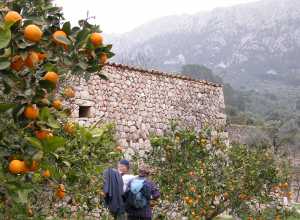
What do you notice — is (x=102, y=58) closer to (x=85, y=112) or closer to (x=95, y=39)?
(x=95, y=39)

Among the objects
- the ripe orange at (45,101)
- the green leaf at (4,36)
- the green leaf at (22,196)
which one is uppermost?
the green leaf at (4,36)

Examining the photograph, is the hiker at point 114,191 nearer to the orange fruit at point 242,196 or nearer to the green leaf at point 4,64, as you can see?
the orange fruit at point 242,196

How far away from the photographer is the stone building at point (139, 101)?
31.2 feet

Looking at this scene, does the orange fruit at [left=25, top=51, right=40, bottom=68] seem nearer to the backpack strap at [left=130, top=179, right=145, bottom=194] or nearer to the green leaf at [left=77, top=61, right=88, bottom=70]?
the green leaf at [left=77, top=61, right=88, bottom=70]

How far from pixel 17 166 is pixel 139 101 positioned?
8.75 m

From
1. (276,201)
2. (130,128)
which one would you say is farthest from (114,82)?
(276,201)

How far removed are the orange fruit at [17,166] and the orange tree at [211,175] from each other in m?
4.25

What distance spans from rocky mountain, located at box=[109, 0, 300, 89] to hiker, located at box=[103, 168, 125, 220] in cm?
4561

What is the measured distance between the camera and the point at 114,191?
5230 mm

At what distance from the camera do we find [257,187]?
6.49 m

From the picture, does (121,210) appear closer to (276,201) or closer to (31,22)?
(276,201)

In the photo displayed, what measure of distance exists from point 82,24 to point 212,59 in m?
69.1

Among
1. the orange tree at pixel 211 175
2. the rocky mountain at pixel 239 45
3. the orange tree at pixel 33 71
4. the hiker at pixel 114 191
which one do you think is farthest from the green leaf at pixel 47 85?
the rocky mountain at pixel 239 45

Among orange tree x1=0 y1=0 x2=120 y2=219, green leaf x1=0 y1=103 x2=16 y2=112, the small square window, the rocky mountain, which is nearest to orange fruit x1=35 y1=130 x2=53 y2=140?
orange tree x1=0 y1=0 x2=120 y2=219
